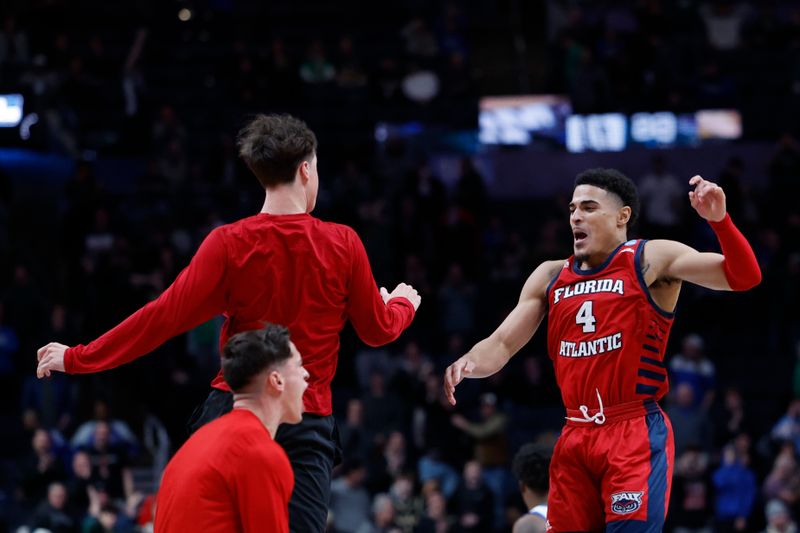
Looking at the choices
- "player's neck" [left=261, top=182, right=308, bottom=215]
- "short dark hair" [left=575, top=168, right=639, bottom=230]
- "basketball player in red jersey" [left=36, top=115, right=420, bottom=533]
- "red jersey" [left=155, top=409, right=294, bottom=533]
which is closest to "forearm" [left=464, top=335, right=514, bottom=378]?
"short dark hair" [left=575, top=168, right=639, bottom=230]

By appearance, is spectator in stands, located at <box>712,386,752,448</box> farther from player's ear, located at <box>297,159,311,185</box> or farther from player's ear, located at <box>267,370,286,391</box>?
player's ear, located at <box>267,370,286,391</box>

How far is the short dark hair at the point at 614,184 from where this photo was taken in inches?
263

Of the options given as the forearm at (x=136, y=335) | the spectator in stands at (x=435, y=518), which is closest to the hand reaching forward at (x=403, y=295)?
the forearm at (x=136, y=335)

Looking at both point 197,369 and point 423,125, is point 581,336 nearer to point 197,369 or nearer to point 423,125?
point 197,369

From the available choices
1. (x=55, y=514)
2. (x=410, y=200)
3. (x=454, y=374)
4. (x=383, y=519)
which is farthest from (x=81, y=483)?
(x=454, y=374)

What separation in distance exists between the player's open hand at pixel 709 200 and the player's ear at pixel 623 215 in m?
0.55

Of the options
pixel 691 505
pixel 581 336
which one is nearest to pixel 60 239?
pixel 691 505

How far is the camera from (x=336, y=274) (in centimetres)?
564

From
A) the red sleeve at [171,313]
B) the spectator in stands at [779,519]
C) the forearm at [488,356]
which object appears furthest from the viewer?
the spectator in stands at [779,519]

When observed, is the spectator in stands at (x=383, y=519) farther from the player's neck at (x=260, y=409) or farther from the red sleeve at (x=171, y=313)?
the player's neck at (x=260, y=409)

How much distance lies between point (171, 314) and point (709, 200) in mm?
2548

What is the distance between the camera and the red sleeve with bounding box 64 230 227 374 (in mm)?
5539

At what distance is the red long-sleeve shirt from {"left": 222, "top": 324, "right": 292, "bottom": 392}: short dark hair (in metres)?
0.49

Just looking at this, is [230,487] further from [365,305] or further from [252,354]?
[365,305]
